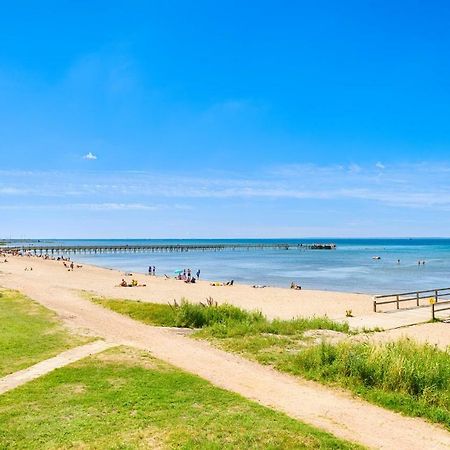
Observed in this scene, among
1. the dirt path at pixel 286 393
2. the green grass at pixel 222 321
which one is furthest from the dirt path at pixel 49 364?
the green grass at pixel 222 321

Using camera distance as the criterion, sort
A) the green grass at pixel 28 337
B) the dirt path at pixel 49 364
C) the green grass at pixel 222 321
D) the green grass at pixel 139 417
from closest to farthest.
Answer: the green grass at pixel 139 417
the dirt path at pixel 49 364
the green grass at pixel 28 337
the green grass at pixel 222 321

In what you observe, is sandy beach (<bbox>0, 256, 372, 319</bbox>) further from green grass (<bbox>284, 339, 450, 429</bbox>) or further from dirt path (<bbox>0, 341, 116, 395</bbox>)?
dirt path (<bbox>0, 341, 116, 395</bbox>)

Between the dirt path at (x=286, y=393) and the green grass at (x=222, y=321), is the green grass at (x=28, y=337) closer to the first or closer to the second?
the dirt path at (x=286, y=393)

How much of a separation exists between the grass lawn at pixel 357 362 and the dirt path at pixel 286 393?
460 mm

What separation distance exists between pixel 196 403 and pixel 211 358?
161 inches

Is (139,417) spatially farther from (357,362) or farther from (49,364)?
(357,362)

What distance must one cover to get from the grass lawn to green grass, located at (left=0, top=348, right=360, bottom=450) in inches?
111

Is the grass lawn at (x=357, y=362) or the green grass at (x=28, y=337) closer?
the grass lawn at (x=357, y=362)

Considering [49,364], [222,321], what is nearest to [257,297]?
[222,321]

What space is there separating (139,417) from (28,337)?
846cm

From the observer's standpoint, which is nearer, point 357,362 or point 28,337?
point 357,362

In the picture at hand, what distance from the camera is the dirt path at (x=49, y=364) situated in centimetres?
1126

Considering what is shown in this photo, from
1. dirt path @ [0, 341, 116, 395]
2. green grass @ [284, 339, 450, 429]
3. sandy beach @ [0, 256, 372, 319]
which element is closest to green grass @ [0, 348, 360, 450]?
dirt path @ [0, 341, 116, 395]

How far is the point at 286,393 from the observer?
11070 mm
